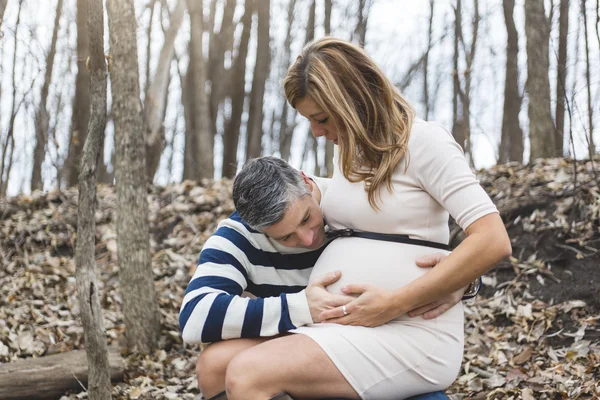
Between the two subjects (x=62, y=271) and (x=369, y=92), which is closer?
(x=369, y=92)

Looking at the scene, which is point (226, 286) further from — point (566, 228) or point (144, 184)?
point (566, 228)

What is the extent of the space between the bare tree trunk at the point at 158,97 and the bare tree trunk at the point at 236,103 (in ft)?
6.93

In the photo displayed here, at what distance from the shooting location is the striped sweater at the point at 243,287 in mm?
2354

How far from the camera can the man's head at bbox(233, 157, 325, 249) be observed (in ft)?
7.84

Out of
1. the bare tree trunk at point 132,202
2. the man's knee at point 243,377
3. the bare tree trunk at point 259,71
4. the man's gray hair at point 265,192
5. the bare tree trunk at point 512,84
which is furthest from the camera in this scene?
the bare tree trunk at point 259,71

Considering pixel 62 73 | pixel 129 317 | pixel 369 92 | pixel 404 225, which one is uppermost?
pixel 62 73

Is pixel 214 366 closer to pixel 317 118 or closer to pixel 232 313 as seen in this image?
pixel 232 313

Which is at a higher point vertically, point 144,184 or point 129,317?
point 144,184

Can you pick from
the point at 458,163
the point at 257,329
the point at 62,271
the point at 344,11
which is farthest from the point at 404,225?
the point at 344,11

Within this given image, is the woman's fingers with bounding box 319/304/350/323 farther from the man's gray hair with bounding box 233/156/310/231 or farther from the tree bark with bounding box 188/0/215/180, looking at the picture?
the tree bark with bounding box 188/0/215/180

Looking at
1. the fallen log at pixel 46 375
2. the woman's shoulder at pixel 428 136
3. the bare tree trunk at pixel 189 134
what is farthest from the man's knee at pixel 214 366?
the bare tree trunk at pixel 189 134

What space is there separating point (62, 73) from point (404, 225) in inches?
519

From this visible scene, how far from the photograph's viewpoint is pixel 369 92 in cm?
241

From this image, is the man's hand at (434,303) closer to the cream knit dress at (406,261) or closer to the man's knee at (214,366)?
the cream knit dress at (406,261)
